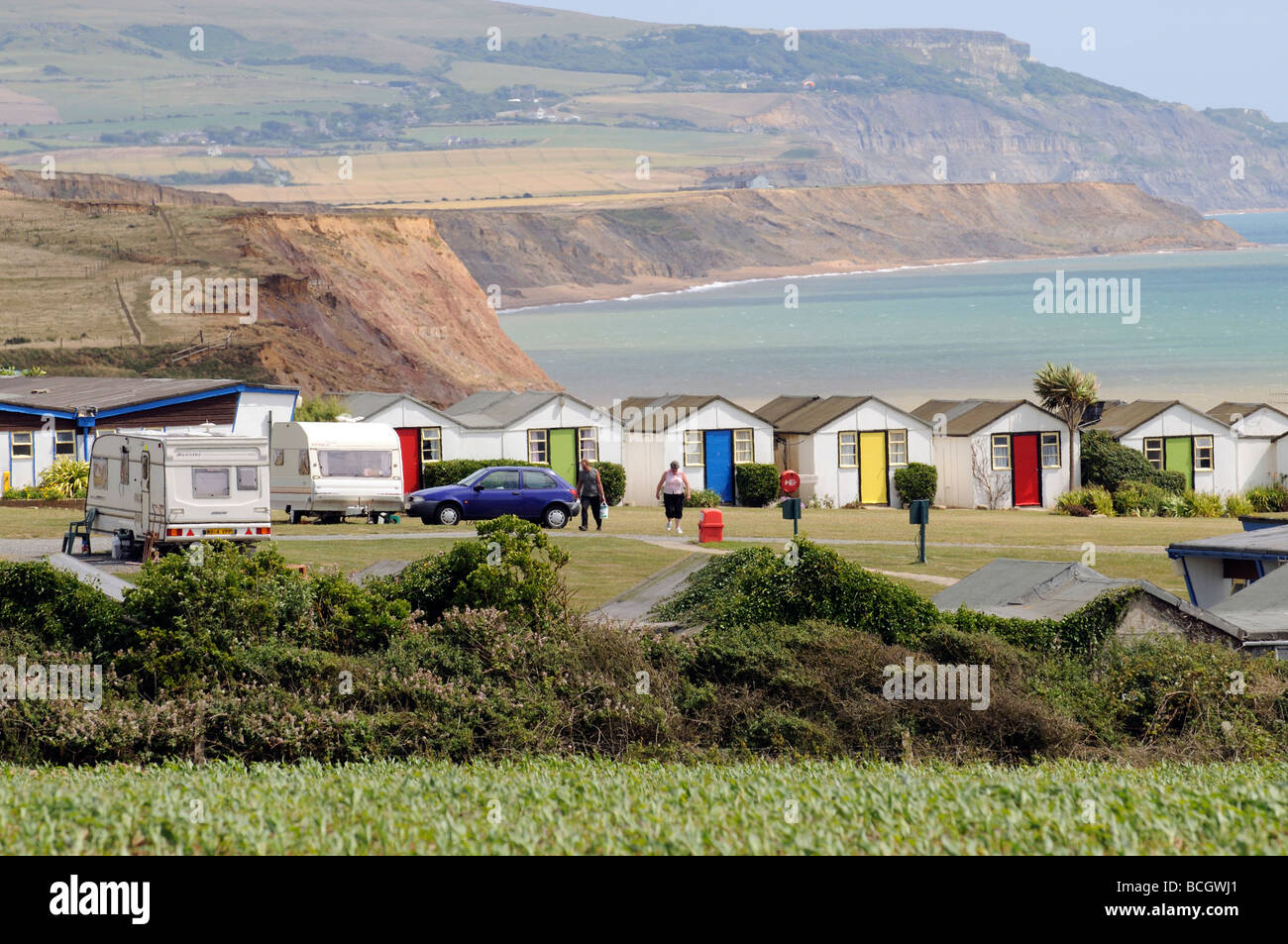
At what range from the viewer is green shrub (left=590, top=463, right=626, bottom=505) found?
132 ft

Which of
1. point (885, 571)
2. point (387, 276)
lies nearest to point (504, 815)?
point (885, 571)

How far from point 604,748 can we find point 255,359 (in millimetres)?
58685

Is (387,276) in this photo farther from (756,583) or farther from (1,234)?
Answer: (756,583)

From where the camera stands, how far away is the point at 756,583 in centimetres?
1761

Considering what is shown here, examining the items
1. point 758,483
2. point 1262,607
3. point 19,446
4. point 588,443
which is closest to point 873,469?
point 758,483

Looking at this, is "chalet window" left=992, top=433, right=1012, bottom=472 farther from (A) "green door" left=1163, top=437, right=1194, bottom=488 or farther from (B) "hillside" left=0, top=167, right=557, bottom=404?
(B) "hillside" left=0, top=167, right=557, bottom=404

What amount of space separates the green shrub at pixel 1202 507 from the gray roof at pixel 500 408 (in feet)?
53.7

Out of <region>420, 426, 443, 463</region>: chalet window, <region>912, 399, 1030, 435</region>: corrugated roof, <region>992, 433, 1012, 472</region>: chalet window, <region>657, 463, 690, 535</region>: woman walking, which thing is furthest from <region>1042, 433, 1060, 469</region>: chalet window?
<region>657, 463, 690, 535</region>: woman walking

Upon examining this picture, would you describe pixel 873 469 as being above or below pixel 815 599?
above

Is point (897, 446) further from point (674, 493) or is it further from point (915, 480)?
point (674, 493)

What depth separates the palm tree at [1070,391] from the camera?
4388cm

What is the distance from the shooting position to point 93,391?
134 feet

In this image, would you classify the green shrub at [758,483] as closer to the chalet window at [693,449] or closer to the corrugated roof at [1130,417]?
the chalet window at [693,449]

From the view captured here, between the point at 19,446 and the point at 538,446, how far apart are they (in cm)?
1309
